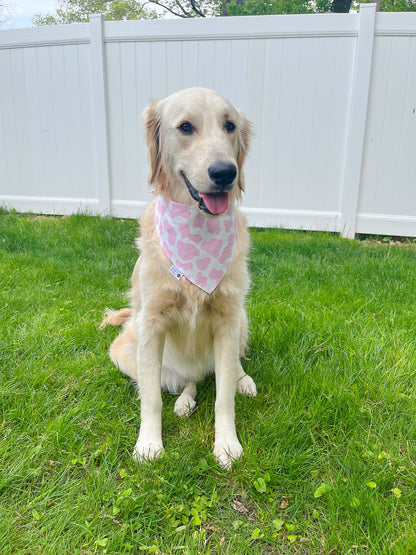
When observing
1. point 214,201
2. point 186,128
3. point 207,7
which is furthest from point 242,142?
point 207,7

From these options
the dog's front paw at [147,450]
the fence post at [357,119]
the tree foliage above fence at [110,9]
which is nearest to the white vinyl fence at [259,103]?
the fence post at [357,119]

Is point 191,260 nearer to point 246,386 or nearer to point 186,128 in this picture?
point 186,128

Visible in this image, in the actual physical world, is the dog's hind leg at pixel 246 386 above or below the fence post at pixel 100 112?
below

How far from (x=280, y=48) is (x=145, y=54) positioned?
1657 mm

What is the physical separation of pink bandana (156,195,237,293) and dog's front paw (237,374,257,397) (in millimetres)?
621

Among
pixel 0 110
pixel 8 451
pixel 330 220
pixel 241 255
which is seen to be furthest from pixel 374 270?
pixel 0 110

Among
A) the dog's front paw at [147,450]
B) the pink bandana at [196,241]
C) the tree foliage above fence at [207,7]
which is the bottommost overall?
the dog's front paw at [147,450]

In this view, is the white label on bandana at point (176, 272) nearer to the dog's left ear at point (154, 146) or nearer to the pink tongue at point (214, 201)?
the pink tongue at point (214, 201)

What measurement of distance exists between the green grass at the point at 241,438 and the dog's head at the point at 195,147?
3.20 feet

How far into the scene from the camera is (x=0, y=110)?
5.73 m

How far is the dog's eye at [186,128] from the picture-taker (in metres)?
1.71

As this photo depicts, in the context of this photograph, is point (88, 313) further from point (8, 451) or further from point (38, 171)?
point (38, 171)

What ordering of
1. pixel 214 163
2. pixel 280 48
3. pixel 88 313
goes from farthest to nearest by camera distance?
pixel 280 48, pixel 88 313, pixel 214 163

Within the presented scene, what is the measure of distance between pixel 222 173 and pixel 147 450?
1128 millimetres
